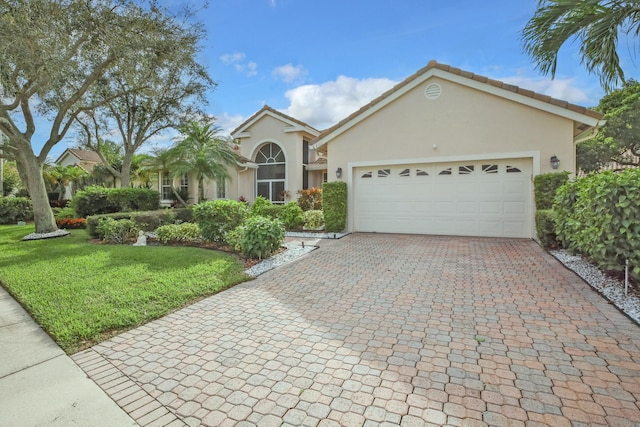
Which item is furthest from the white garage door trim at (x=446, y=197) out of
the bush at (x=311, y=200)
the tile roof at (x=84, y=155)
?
the tile roof at (x=84, y=155)

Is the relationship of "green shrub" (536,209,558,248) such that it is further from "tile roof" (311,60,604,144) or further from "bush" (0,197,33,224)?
"bush" (0,197,33,224)

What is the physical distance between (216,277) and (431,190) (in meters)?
8.37

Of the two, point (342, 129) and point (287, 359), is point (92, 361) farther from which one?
point (342, 129)

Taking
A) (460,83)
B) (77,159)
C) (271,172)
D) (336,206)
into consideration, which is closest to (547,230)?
(460,83)

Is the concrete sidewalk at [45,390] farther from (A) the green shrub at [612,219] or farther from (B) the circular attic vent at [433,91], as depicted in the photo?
(B) the circular attic vent at [433,91]

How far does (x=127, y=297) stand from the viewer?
509cm

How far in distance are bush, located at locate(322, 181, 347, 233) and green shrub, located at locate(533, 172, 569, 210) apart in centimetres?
626

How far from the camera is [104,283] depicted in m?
5.83

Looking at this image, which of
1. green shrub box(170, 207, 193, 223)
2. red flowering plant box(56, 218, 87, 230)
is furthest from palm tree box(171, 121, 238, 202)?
red flowering plant box(56, 218, 87, 230)

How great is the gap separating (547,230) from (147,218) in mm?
12971

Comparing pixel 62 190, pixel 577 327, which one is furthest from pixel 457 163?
pixel 62 190

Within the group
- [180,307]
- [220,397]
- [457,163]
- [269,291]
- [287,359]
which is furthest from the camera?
[457,163]

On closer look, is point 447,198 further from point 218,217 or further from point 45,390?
point 45,390

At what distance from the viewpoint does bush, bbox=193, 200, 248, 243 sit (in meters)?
9.38
